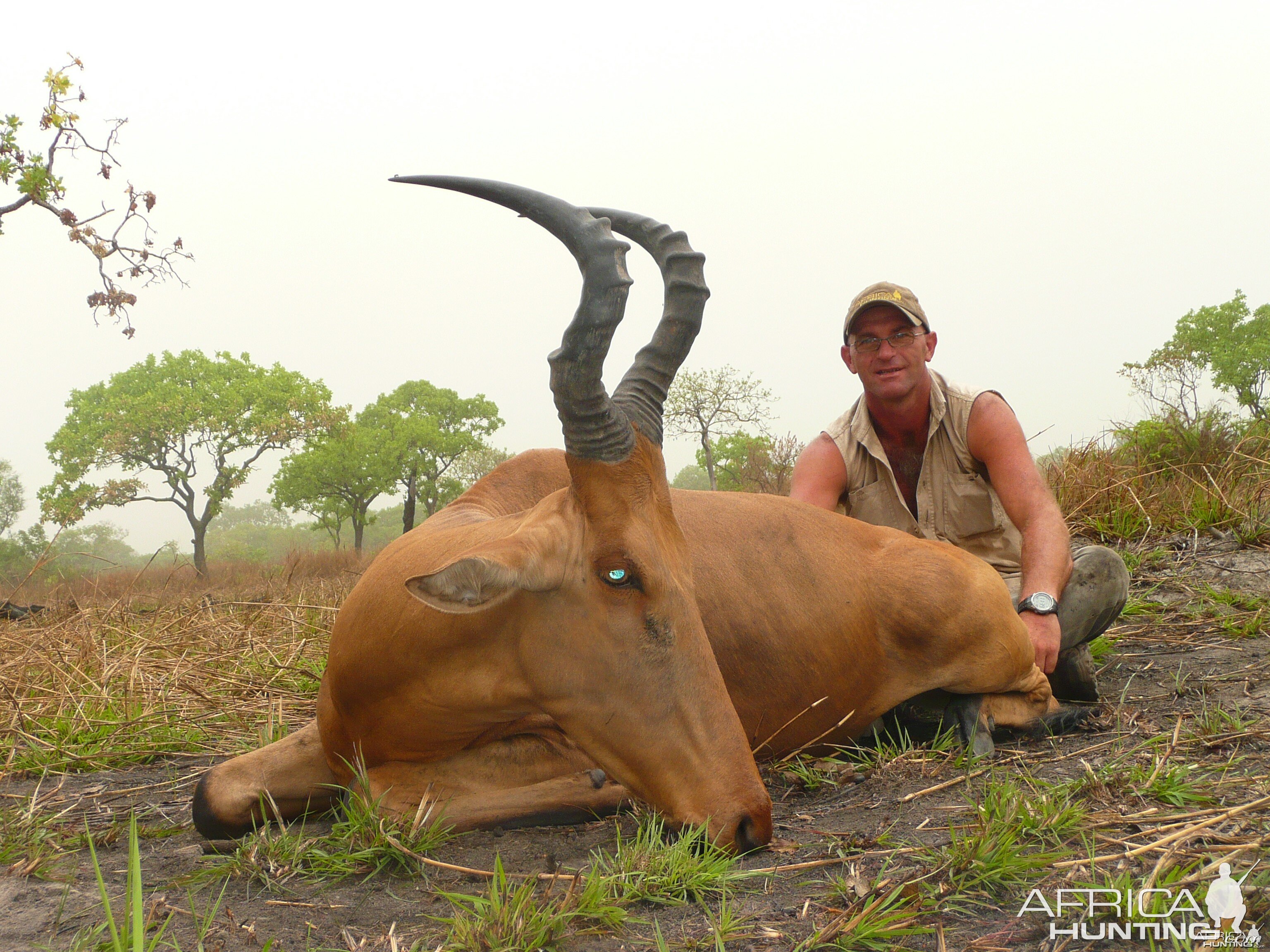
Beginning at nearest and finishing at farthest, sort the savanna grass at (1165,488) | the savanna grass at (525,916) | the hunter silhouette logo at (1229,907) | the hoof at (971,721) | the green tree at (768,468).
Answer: the hunter silhouette logo at (1229,907)
the savanna grass at (525,916)
the hoof at (971,721)
the savanna grass at (1165,488)
the green tree at (768,468)

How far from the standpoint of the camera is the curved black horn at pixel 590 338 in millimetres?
3100

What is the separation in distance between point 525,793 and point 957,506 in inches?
140

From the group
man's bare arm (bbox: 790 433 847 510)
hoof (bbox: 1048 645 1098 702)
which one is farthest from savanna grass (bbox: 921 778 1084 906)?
man's bare arm (bbox: 790 433 847 510)

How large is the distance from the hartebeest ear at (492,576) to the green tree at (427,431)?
48.3 m

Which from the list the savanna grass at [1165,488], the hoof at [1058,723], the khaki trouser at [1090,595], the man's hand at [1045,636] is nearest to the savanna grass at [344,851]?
the hoof at [1058,723]

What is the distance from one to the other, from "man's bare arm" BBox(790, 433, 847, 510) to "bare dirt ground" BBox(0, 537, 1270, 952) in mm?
1822

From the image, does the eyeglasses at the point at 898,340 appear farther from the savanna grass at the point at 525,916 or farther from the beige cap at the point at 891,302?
the savanna grass at the point at 525,916

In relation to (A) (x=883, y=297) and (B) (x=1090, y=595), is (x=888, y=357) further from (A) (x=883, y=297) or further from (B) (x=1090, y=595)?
(B) (x=1090, y=595)

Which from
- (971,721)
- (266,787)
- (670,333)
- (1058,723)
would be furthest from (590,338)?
(1058,723)

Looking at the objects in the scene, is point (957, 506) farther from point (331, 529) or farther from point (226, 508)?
point (226, 508)

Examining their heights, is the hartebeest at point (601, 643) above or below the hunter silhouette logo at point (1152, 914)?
above

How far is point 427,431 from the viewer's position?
51750 millimetres

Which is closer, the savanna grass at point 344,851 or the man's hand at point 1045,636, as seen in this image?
the savanna grass at point 344,851

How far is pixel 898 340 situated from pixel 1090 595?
1.82m
